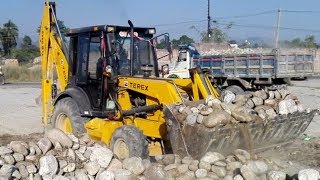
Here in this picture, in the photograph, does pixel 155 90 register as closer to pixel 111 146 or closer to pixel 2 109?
pixel 111 146

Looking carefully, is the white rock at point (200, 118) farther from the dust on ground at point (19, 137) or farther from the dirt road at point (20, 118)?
the dirt road at point (20, 118)

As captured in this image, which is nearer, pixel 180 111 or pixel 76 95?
pixel 180 111

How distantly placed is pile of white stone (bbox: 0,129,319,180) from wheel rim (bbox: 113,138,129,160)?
0.41 metres

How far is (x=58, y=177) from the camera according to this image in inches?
241

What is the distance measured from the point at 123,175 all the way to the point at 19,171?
1.40 m

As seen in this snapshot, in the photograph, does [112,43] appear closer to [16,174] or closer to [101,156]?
[101,156]

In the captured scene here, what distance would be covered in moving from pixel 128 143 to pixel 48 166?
137 centimetres

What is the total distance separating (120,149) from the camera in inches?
291

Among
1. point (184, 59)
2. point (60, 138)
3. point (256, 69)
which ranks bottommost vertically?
point (60, 138)

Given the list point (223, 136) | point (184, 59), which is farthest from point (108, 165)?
point (184, 59)

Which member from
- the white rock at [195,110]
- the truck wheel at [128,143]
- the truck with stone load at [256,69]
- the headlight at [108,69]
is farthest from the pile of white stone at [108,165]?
the truck with stone load at [256,69]

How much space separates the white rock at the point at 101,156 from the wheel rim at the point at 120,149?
1.87 ft

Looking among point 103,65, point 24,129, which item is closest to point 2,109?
point 24,129

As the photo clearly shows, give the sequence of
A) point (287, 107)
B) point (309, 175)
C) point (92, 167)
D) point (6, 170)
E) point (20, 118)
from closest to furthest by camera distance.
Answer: point (309, 175) → point (6, 170) → point (92, 167) → point (287, 107) → point (20, 118)
